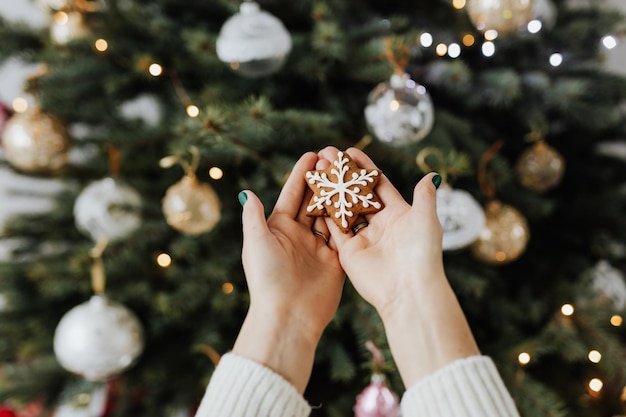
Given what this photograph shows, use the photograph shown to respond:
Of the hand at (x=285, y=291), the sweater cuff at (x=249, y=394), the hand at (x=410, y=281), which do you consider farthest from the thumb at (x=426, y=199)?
the sweater cuff at (x=249, y=394)

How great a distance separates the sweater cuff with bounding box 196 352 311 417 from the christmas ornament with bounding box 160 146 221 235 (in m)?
0.42

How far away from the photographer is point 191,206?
1006 millimetres

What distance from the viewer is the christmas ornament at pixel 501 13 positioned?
107 centimetres

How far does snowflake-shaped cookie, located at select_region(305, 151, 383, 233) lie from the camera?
0.77m

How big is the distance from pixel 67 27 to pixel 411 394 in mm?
975

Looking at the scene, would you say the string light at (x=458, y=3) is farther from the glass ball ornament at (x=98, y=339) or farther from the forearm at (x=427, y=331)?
the glass ball ornament at (x=98, y=339)

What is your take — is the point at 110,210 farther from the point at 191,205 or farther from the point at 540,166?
the point at 540,166

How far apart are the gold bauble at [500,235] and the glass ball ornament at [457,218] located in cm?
12

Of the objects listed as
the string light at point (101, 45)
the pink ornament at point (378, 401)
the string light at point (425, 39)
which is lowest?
the pink ornament at point (378, 401)

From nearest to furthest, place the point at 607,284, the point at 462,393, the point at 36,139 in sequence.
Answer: the point at 462,393 < the point at 36,139 < the point at 607,284

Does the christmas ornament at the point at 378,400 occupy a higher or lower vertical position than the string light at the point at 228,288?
lower

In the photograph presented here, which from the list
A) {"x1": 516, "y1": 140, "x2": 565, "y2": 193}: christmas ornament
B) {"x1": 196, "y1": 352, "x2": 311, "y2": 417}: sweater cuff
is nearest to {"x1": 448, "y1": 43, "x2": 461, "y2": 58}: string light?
{"x1": 516, "y1": 140, "x2": 565, "y2": 193}: christmas ornament

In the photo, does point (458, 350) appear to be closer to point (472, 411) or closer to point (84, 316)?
point (472, 411)

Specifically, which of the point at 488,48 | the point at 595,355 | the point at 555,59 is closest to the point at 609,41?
the point at 555,59
